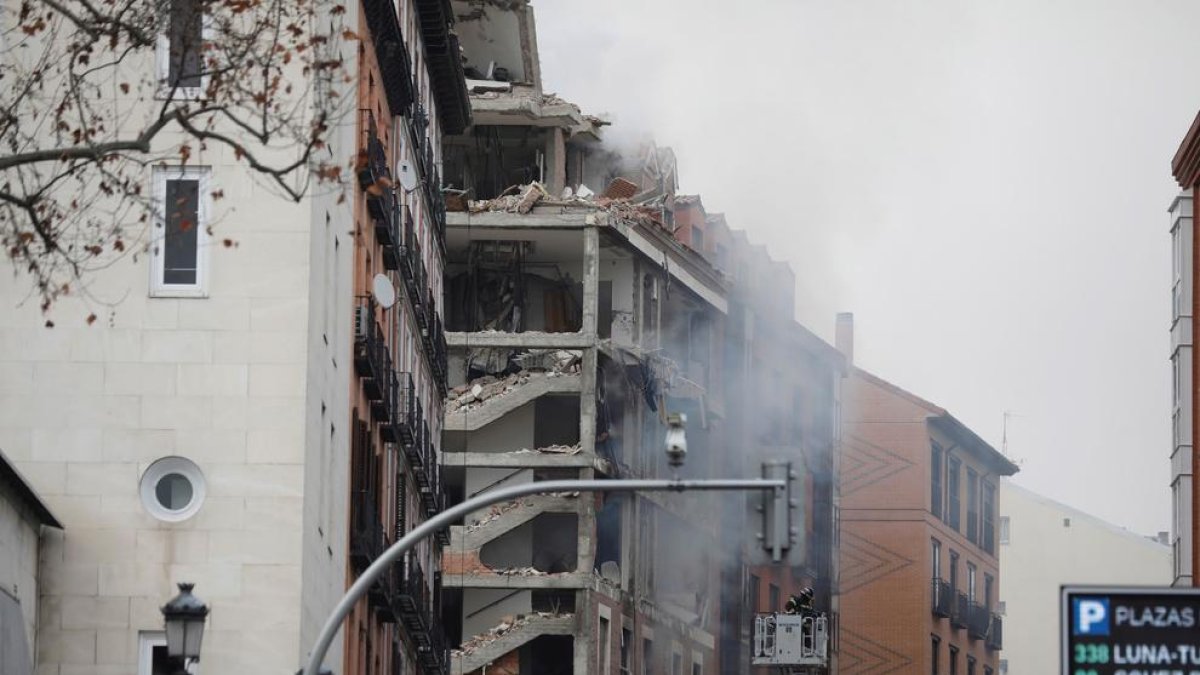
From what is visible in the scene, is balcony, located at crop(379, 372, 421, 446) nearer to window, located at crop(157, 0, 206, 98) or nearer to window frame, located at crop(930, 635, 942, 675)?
window, located at crop(157, 0, 206, 98)

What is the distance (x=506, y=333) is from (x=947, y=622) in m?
33.8

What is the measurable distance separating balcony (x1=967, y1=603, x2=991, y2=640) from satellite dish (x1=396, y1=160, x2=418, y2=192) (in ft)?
220

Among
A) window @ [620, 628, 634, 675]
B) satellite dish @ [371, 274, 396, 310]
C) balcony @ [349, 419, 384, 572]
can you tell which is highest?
satellite dish @ [371, 274, 396, 310]

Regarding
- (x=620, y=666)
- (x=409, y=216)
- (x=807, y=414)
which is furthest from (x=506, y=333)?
(x=409, y=216)

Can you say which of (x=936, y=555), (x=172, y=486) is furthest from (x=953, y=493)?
(x=172, y=486)

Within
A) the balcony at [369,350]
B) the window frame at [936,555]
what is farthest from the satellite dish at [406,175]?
the window frame at [936,555]

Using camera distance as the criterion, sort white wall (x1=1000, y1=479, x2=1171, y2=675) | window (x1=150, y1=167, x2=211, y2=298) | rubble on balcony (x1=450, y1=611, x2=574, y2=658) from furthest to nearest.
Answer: white wall (x1=1000, y1=479, x2=1171, y2=675) → rubble on balcony (x1=450, y1=611, x2=574, y2=658) → window (x1=150, y1=167, x2=211, y2=298)

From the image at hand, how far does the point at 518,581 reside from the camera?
8762cm

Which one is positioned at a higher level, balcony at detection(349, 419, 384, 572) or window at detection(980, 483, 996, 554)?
window at detection(980, 483, 996, 554)

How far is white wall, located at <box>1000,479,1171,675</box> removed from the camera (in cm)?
13925

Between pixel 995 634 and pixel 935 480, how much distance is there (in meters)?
11.3

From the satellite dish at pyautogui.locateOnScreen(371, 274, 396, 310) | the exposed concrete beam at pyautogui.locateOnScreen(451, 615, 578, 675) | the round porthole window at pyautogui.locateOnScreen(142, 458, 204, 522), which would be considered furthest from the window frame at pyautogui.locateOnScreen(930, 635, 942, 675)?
the round porthole window at pyautogui.locateOnScreen(142, 458, 204, 522)

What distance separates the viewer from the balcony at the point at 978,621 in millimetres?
121250

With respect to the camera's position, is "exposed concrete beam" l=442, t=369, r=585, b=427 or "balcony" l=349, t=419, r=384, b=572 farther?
"exposed concrete beam" l=442, t=369, r=585, b=427
